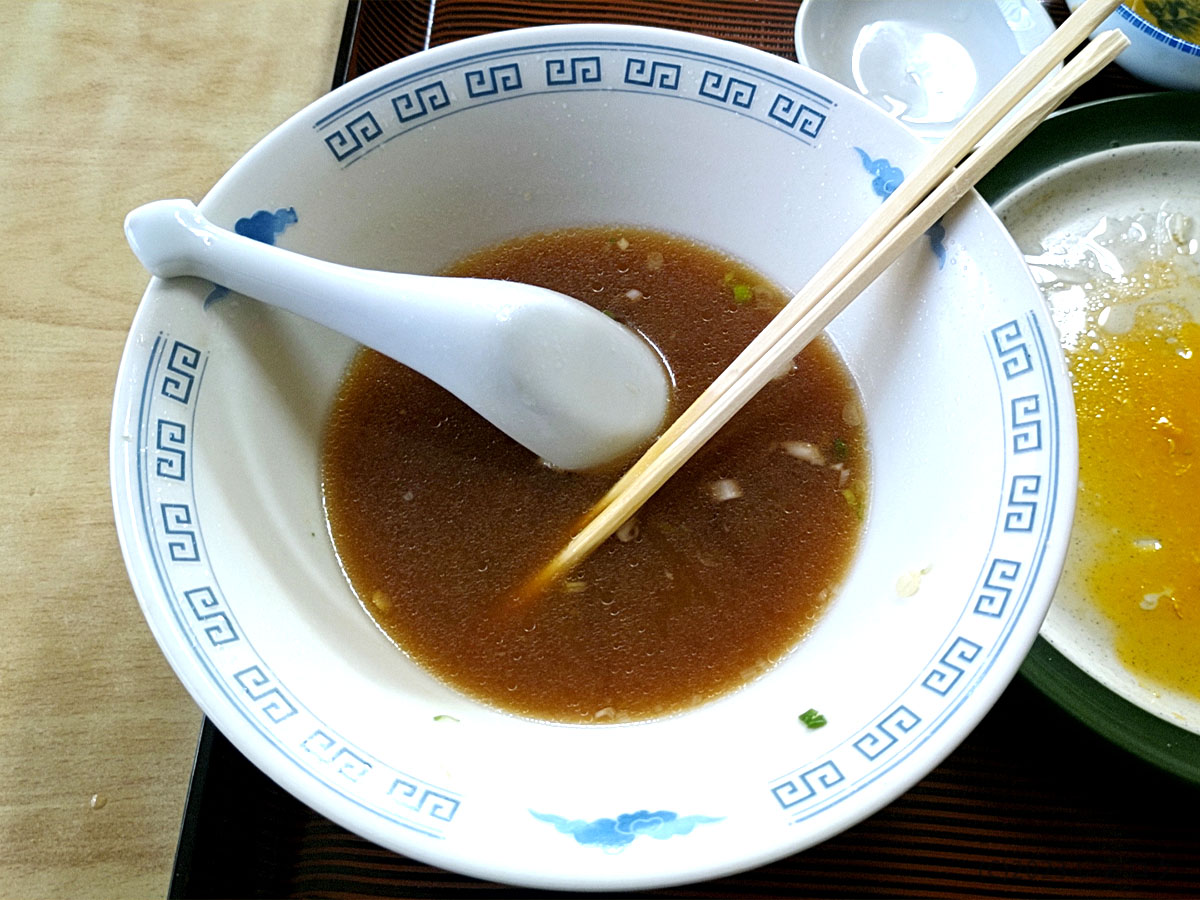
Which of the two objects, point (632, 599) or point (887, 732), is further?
point (632, 599)

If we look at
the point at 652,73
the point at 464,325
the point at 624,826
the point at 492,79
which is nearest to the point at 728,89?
the point at 652,73

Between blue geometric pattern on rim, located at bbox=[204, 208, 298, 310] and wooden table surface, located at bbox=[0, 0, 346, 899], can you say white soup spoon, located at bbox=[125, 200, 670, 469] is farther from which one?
wooden table surface, located at bbox=[0, 0, 346, 899]

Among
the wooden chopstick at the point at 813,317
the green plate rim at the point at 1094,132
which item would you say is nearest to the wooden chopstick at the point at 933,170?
the wooden chopstick at the point at 813,317

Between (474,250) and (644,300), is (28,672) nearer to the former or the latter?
(474,250)

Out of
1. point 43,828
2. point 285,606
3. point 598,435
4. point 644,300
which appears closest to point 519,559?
point 598,435

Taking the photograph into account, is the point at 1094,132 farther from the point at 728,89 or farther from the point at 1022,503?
the point at 1022,503

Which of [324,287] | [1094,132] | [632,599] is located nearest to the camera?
[324,287]
